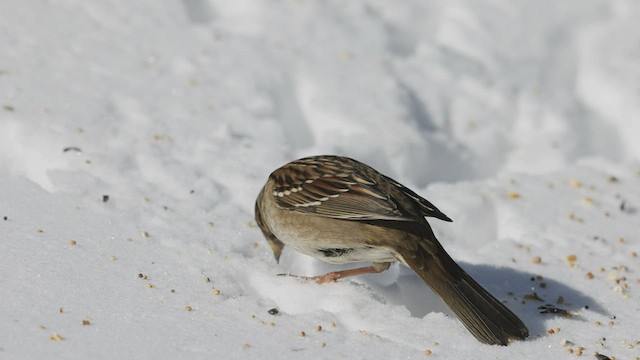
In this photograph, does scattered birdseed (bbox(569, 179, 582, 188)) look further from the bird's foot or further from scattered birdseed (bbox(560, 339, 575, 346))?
the bird's foot

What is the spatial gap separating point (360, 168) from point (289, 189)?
39cm

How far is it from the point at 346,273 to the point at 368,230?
415mm

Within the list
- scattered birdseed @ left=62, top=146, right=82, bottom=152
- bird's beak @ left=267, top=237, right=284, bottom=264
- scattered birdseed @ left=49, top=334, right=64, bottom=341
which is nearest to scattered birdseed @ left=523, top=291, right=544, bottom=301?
bird's beak @ left=267, top=237, right=284, bottom=264

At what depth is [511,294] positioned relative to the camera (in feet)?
16.7

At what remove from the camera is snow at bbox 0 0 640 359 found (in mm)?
4371

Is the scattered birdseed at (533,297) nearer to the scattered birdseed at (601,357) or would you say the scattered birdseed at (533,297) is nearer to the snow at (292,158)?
the snow at (292,158)

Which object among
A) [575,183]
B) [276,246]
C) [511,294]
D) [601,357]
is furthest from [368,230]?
[575,183]

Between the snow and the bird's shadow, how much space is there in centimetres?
1

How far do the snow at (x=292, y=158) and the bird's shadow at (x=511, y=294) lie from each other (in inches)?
0.5

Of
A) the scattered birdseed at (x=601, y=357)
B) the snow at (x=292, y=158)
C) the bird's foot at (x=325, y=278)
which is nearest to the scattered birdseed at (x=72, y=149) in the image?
the snow at (x=292, y=158)

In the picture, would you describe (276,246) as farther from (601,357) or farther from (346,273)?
(601,357)

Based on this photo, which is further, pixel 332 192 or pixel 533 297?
pixel 533 297

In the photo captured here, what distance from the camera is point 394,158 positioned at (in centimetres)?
647

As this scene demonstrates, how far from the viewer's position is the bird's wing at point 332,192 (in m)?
4.54
